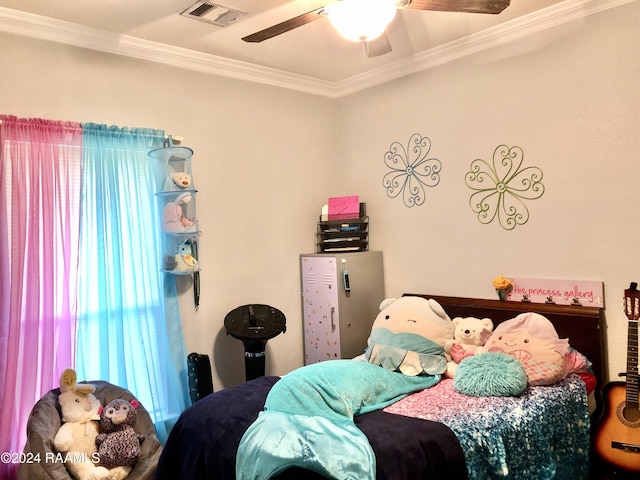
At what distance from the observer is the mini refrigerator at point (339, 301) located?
11.8 ft

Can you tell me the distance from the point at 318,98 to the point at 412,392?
2.59 metres

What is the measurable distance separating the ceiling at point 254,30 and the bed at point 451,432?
1.85m

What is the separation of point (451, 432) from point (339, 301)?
5.46ft

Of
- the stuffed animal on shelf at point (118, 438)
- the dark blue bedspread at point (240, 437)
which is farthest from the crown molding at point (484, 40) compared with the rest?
the stuffed animal on shelf at point (118, 438)

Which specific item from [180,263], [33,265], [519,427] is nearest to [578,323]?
[519,427]

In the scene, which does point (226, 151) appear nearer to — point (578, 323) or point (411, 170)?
point (411, 170)

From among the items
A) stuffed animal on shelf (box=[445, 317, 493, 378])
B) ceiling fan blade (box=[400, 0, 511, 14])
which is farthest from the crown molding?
stuffed animal on shelf (box=[445, 317, 493, 378])

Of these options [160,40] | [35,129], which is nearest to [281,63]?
[160,40]

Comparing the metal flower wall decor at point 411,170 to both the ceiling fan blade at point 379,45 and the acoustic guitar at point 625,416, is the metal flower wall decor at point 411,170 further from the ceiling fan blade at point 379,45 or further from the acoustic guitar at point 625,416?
the acoustic guitar at point 625,416

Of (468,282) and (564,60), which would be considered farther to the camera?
(468,282)

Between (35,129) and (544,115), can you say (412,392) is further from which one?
(35,129)

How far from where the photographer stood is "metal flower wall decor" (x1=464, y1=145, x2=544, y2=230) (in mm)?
3058

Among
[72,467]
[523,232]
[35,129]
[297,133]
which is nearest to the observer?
[72,467]

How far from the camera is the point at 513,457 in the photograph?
2.12 meters
